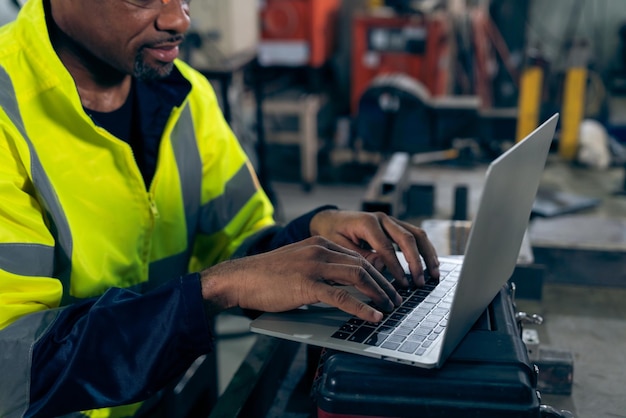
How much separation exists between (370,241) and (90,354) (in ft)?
1.31

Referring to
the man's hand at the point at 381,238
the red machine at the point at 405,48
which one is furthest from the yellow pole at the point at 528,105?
the red machine at the point at 405,48

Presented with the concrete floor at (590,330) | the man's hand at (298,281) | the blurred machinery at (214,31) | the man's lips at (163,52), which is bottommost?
the concrete floor at (590,330)

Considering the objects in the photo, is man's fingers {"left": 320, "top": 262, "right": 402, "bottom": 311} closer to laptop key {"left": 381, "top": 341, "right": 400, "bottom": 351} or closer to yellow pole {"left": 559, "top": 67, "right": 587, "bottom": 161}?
laptop key {"left": 381, "top": 341, "right": 400, "bottom": 351}

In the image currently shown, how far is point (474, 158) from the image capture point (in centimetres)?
215

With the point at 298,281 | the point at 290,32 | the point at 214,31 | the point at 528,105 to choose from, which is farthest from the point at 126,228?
the point at 290,32

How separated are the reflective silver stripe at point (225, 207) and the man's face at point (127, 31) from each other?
0.90 feet

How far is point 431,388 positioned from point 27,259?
0.53 metres

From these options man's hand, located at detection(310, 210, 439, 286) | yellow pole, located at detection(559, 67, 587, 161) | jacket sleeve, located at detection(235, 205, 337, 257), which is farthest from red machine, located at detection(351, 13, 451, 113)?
man's hand, located at detection(310, 210, 439, 286)

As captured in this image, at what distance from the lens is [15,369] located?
802mm

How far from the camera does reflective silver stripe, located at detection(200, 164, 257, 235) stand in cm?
129

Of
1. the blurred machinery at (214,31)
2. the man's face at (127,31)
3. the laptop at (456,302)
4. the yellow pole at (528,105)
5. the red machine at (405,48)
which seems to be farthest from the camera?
the red machine at (405,48)

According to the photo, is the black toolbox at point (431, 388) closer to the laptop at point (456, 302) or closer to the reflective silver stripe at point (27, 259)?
the laptop at point (456, 302)

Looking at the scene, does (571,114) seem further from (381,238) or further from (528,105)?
(381,238)

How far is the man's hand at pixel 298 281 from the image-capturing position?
0.80 m
